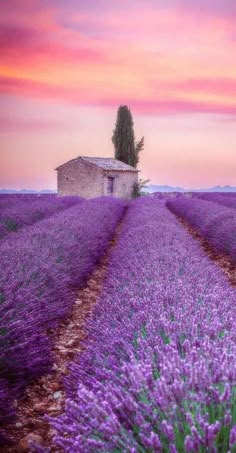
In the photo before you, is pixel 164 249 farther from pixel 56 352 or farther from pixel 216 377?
pixel 216 377

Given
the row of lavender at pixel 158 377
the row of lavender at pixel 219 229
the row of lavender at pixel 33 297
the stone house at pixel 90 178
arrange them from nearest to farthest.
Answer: the row of lavender at pixel 158 377, the row of lavender at pixel 33 297, the row of lavender at pixel 219 229, the stone house at pixel 90 178

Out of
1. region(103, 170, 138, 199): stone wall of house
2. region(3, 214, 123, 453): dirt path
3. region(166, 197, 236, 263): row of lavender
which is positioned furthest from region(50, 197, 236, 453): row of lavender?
region(103, 170, 138, 199): stone wall of house

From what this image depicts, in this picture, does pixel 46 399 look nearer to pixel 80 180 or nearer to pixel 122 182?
pixel 80 180

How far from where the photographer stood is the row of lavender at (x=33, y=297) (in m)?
2.63

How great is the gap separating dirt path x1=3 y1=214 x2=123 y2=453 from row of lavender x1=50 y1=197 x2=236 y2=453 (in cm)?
20

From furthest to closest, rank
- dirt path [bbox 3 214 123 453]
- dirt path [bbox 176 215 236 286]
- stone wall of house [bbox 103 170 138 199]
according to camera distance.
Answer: stone wall of house [bbox 103 170 138 199]
dirt path [bbox 176 215 236 286]
dirt path [bbox 3 214 123 453]

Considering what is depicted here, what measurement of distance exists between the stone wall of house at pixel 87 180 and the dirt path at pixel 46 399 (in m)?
20.6

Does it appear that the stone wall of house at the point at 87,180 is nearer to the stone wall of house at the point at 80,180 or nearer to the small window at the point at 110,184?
the stone wall of house at the point at 80,180

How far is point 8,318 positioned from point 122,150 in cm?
3204

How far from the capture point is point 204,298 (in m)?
2.74

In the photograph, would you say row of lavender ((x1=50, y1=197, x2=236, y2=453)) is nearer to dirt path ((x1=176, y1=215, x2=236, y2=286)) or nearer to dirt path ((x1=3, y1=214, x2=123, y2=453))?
dirt path ((x1=3, y1=214, x2=123, y2=453))

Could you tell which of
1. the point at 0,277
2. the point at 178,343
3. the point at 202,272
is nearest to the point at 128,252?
the point at 202,272

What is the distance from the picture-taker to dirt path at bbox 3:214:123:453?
7.91ft

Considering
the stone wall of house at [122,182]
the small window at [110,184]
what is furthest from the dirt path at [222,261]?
the small window at [110,184]
